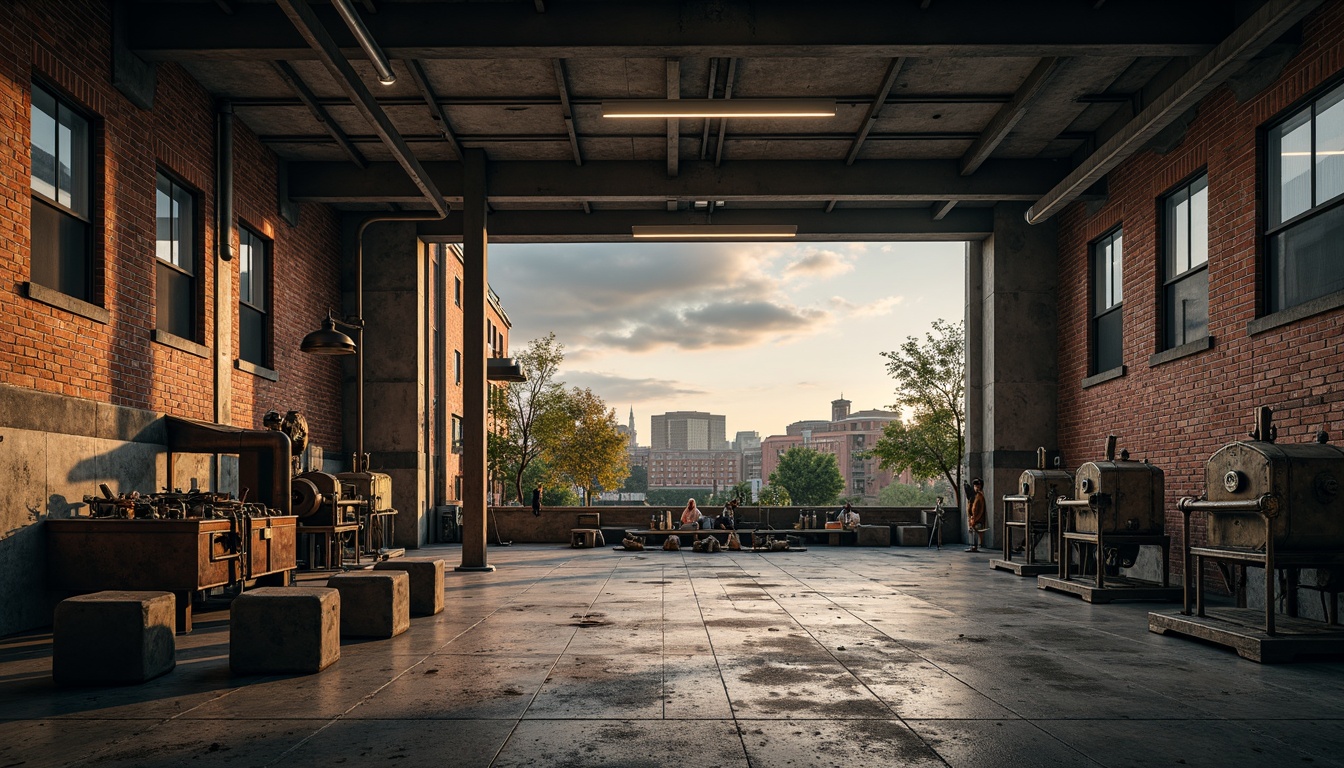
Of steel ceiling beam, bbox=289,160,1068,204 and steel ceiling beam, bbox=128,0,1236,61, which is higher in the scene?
steel ceiling beam, bbox=128,0,1236,61

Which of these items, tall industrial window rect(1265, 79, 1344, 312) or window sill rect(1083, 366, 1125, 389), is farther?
window sill rect(1083, 366, 1125, 389)

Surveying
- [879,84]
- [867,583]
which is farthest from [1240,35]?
[867,583]

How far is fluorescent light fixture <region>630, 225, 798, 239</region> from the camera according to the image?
713 inches

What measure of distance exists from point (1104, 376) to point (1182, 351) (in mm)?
3187

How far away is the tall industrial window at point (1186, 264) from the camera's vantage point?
13406mm

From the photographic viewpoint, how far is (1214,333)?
12.7 m

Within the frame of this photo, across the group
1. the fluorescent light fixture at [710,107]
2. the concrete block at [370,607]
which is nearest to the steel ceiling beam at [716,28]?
the fluorescent light fixture at [710,107]

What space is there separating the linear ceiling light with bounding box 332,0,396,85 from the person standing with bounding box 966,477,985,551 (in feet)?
49.5

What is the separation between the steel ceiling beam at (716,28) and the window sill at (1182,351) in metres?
4.03

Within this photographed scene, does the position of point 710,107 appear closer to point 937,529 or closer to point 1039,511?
point 1039,511

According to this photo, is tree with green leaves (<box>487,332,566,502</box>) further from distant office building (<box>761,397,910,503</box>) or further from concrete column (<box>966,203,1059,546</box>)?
distant office building (<box>761,397,910,503</box>)

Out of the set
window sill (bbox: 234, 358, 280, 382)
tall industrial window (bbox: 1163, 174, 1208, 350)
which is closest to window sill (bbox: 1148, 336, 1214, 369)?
tall industrial window (bbox: 1163, 174, 1208, 350)

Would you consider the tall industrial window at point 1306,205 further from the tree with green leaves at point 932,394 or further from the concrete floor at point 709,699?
the tree with green leaves at point 932,394

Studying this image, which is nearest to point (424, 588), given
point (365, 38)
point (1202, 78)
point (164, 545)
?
point (164, 545)
